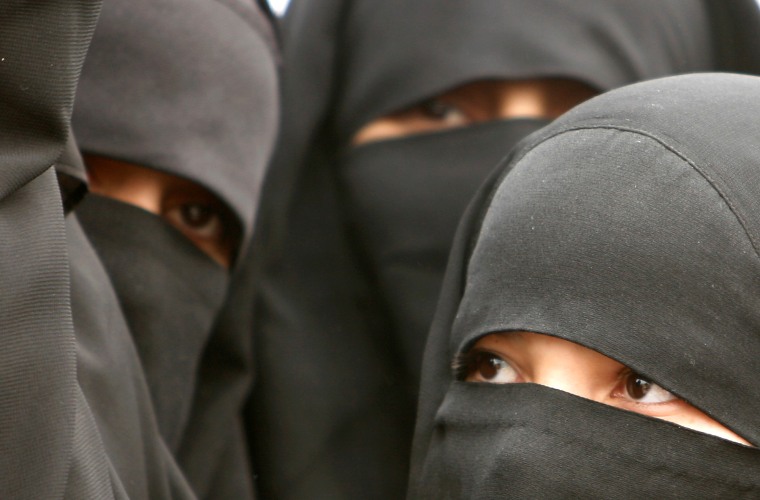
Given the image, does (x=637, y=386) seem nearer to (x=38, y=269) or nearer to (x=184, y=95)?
(x=38, y=269)

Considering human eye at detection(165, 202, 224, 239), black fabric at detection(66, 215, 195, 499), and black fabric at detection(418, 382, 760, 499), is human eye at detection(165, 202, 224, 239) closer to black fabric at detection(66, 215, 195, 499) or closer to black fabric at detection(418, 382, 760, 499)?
black fabric at detection(66, 215, 195, 499)

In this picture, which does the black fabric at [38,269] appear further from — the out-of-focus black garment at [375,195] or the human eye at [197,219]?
the out-of-focus black garment at [375,195]

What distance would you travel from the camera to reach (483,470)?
5.17ft

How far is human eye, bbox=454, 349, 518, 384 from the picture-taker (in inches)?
66.6

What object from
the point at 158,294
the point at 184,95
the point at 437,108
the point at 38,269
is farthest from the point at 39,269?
the point at 437,108

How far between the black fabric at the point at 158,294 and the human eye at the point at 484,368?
0.78 meters

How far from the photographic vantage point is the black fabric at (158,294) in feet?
7.41

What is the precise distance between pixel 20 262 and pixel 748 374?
3.22 ft

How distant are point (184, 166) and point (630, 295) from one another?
1.19 metres

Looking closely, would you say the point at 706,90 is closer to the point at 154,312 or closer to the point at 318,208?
the point at 154,312

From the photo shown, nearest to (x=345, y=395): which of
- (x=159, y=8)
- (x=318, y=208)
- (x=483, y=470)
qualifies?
(x=318, y=208)

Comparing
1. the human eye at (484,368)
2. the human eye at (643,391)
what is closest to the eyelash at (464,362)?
the human eye at (484,368)

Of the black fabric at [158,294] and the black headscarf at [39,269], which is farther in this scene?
the black fabric at [158,294]

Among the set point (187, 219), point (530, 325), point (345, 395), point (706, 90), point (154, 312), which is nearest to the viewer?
point (530, 325)
